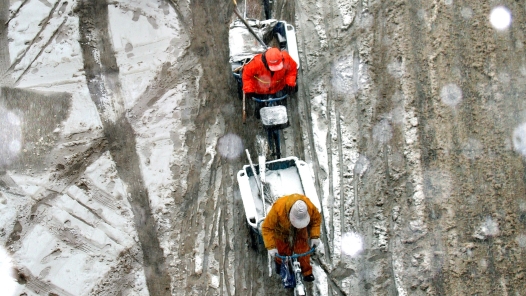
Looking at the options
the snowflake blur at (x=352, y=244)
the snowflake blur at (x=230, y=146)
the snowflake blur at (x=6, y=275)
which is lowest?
the snowflake blur at (x=352, y=244)

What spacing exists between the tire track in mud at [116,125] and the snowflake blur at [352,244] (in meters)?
2.66

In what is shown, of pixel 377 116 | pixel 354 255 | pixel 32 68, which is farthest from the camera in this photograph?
pixel 32 68

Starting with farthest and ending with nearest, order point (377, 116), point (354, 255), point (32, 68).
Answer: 1. point (32, 68)
2. point (377, 116)
3. point (354, 255)

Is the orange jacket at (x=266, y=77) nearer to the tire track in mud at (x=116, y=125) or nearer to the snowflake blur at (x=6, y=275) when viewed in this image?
the tire track in mud at (x=116, y=125)

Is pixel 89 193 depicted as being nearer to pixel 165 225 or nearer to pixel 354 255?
pixel 165 225

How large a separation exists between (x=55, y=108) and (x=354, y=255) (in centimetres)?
532

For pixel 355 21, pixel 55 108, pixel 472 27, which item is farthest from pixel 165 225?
pixel 472 27

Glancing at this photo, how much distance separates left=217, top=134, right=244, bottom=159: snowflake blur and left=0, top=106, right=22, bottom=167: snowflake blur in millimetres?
3222

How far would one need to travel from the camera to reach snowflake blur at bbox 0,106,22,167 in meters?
7.95

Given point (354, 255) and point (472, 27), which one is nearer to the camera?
point (354, 255)

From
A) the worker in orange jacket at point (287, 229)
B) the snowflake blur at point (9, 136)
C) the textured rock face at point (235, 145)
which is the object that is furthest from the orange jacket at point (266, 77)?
the snowflake blur at point (9, 136)

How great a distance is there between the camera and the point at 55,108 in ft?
26.9

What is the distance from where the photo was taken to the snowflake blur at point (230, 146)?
8.01 m

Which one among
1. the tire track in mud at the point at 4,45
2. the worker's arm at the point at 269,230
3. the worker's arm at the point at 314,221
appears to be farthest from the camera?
the tire track in mud at the point at 4,45
